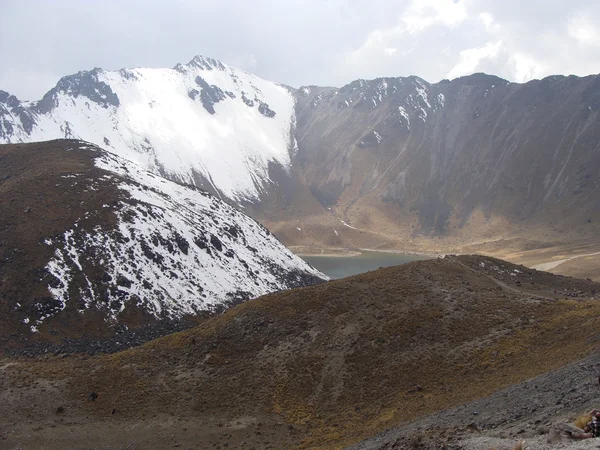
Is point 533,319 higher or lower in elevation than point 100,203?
lower

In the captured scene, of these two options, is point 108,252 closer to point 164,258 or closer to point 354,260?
point 164,258

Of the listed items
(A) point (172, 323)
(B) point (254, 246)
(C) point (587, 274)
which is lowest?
(C) point (587, 274)

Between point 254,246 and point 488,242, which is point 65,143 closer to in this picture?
point 254,246

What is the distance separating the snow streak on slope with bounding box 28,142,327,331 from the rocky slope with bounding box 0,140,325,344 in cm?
14

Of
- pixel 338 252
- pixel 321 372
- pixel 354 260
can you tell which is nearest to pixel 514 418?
pixel 321 372

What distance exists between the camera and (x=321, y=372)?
96.0 ft

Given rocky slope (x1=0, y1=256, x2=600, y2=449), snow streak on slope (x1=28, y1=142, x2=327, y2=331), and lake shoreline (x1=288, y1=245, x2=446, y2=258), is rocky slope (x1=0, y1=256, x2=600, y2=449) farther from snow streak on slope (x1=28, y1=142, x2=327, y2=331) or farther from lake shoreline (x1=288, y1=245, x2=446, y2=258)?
lake shoreline (x1=288, y1=245, x2=446, y2=258)

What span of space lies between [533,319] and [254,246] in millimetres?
51753

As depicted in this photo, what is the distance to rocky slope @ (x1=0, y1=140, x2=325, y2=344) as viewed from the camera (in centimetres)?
4653

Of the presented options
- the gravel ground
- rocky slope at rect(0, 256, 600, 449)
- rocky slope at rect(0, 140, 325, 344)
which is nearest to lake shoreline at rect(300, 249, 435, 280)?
rocky slope at rect(0, 140, 325, 344)

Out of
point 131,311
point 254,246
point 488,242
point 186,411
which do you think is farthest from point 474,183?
point 186,411

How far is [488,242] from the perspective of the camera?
16012cm

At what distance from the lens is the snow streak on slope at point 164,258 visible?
163 feet

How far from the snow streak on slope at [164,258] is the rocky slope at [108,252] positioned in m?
0.14
